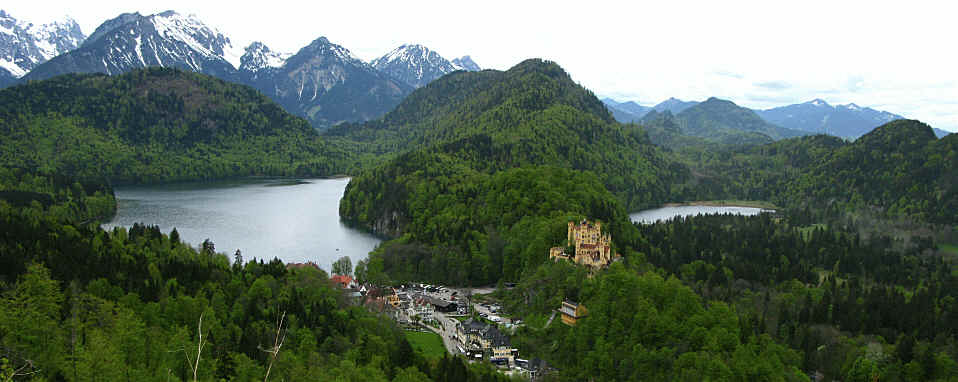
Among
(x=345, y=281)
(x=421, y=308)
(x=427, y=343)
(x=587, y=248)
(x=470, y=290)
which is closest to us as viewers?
(x=427, y=343)

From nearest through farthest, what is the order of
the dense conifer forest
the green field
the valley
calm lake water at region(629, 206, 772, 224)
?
the dense conifer forest < the valley < the green field < calm lake water at region(629, 206, 772, 224)

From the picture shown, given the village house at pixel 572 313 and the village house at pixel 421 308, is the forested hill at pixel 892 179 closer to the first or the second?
the village house at pixel 572 313

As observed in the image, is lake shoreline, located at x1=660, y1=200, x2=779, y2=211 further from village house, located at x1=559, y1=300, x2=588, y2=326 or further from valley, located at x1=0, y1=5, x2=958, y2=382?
village house, located at x1=559, y1=300, x2=588, y2=326

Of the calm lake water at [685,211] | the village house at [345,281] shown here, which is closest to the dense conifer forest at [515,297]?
the village house at [345,281]

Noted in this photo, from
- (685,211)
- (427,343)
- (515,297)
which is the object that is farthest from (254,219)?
(685,211)

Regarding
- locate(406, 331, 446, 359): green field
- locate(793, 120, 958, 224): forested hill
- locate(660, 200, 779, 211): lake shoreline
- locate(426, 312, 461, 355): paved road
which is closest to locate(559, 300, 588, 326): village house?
locate(426, 312, 461, 355): paved road

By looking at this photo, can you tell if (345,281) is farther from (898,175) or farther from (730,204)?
(730,204)
